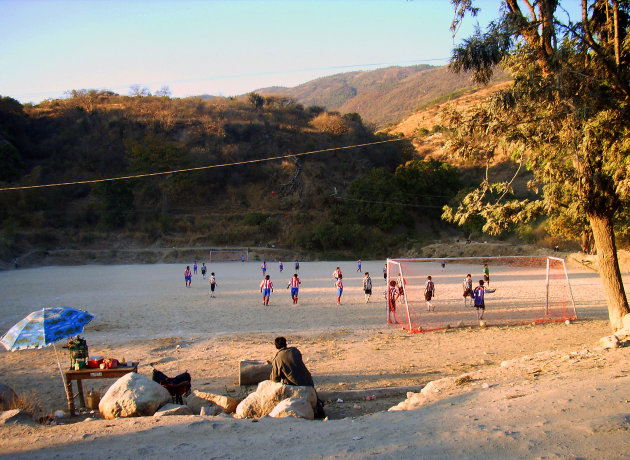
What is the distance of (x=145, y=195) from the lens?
58.6 m

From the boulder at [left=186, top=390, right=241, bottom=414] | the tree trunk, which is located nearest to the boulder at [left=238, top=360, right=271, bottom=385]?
the boulder at [left=186, top=390, right=241, bottom=414]

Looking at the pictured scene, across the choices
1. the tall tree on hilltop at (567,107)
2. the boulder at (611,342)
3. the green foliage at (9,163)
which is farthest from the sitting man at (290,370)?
the green foliage at (9,163)

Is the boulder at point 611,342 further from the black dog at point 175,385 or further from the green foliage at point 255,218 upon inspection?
the green foliage at point 255,218

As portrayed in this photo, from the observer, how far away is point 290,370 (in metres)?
6.74

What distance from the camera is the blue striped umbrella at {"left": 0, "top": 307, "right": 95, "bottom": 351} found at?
764 cm

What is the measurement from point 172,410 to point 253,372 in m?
2.48

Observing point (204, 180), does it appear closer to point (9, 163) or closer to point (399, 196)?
point (9, 163)

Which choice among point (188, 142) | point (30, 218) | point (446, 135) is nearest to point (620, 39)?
point (446, 135)

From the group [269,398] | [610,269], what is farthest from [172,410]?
[610,269]

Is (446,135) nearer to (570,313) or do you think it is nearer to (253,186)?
(570,313)

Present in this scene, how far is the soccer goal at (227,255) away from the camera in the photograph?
1838 inches

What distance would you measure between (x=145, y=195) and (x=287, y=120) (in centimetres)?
3082

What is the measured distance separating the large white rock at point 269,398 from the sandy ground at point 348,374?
0.66 meters

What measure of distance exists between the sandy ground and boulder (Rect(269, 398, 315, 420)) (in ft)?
1.07
